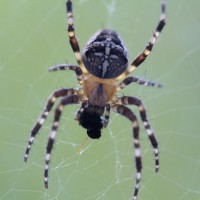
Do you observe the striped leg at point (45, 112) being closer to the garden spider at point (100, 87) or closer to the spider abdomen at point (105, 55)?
the garden spider at point (100, 87)

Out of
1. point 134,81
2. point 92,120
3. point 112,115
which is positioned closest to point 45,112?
point 92,120

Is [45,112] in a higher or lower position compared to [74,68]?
lower

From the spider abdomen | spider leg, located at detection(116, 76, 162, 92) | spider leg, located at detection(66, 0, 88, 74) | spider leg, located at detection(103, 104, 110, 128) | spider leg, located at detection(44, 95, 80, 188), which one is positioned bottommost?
spider leg, located at detection(44, 95, 80, 188)

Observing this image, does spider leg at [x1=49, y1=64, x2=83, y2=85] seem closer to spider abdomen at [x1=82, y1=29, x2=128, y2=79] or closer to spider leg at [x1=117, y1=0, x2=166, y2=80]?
spider abdomen at [x1=82, y1=29, x2=128, y2=79]

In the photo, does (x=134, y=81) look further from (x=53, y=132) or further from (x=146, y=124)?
(x=53, y=132)

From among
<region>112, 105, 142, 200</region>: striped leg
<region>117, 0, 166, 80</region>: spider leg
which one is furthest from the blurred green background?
<region>112, 105, 142, 200</region>: striped leg

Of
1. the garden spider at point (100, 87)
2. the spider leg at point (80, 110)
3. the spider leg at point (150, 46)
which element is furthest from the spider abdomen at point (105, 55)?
the spider leg at point (80, 110)
